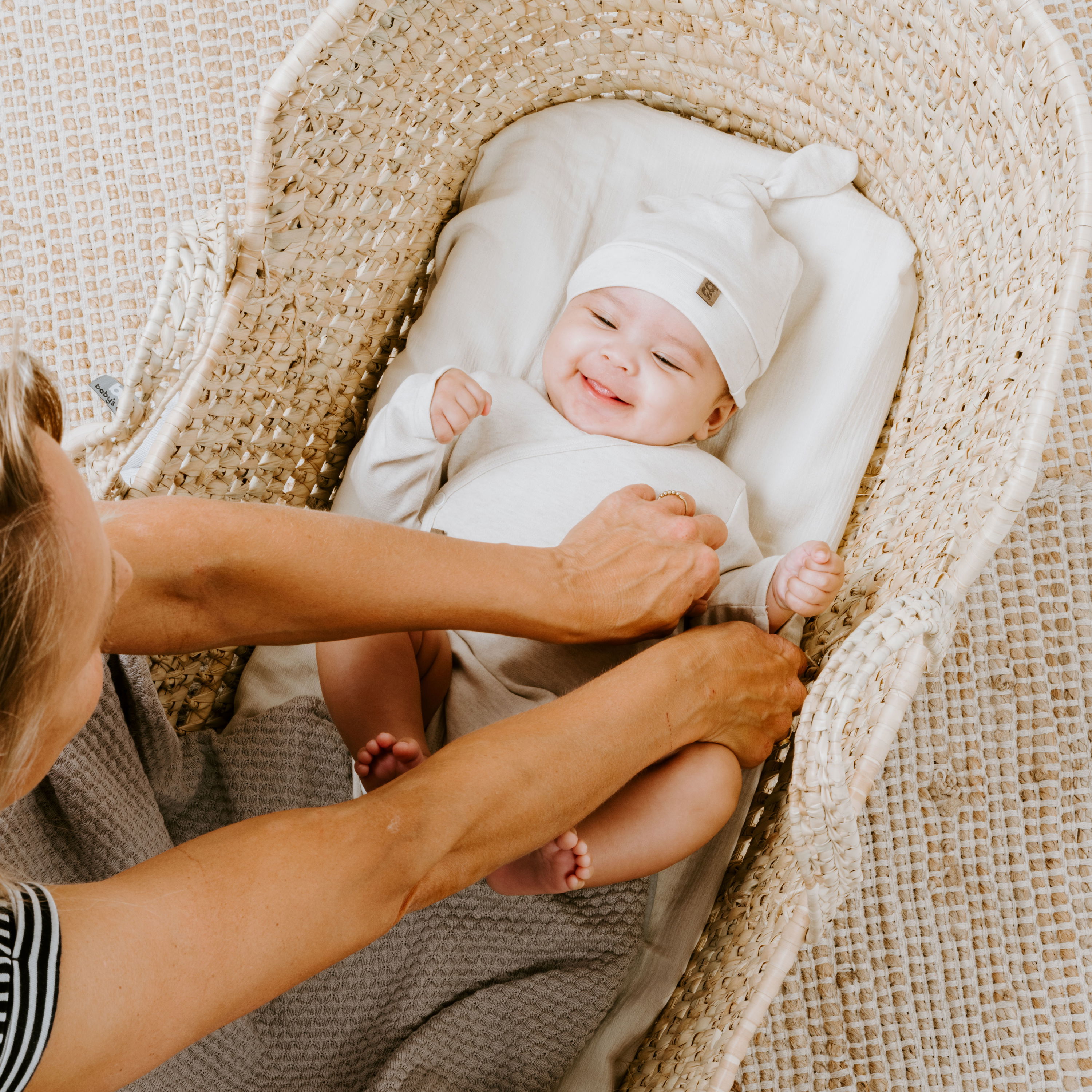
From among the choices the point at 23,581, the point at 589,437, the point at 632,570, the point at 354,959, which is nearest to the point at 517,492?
the point at 589,437

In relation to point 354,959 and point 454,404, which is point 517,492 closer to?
point 454,404

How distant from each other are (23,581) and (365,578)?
0.38 meters

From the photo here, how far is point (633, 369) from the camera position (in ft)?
3.44

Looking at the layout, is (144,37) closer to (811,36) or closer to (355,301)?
(355,301)

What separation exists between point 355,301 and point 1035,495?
931 millimetres

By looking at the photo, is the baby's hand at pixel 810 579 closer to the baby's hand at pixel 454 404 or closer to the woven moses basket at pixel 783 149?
the woven moses basket at pixel 783 149

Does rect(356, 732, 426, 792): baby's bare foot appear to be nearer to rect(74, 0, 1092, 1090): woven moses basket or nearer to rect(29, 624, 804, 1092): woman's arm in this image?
rect(29, 624, 804, 1092): woman's arm

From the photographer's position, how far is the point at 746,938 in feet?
2.82

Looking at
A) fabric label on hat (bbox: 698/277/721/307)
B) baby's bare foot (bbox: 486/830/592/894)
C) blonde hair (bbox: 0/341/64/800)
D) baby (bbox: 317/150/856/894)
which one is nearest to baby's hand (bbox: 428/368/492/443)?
baby (bbox: 317/150/856/894)

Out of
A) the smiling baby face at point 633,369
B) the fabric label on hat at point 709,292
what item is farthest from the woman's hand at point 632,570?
the fabric label on hat at point 709,292

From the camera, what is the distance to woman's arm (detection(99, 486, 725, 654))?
76cm

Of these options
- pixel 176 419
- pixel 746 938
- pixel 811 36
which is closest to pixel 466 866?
pixel 746 938

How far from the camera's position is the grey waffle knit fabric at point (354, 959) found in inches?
32.3

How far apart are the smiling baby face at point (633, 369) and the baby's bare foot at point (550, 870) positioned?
447mm
